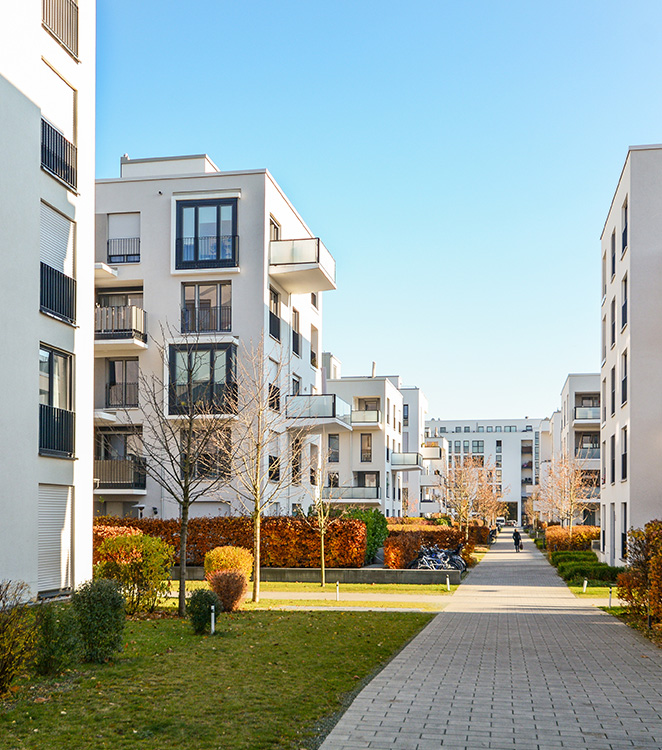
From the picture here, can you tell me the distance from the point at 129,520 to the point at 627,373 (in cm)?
1784

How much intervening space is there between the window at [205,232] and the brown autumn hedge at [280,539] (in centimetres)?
1014

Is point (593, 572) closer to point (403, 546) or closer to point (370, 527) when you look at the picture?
point (403, 546)

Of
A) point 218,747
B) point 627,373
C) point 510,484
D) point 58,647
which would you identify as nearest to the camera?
point 218,747

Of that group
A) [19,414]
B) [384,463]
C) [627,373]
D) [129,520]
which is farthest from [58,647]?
[384,463]

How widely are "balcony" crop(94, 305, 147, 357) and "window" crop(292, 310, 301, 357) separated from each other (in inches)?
276

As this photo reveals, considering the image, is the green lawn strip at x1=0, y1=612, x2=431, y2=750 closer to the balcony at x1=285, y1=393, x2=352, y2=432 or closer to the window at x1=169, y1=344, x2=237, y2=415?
the window at x1=169, y1=344, x2=237, y2=415

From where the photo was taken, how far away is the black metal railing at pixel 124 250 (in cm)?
3378

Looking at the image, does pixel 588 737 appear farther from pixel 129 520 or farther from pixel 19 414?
pixel 129 520

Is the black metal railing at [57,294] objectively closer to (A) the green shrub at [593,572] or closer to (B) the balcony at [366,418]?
(A) the green shrub at [593,572]

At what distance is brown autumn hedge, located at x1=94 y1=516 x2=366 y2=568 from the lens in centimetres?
2891

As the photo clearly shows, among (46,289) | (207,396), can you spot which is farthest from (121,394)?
(46,289)

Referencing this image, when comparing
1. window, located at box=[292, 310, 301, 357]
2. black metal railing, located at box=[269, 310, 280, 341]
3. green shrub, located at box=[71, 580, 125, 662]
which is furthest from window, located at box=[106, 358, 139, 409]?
green shrub, located at box=[71, 580, 125, 662]

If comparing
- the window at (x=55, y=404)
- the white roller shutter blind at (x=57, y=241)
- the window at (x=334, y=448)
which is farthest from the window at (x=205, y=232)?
the window at (x=334, y=448)

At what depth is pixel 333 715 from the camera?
8906 millimetres
